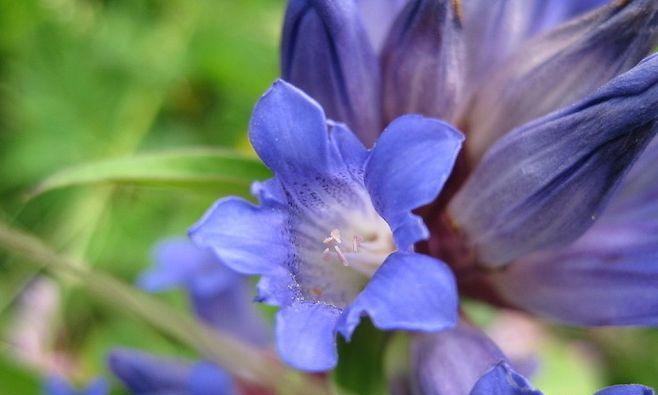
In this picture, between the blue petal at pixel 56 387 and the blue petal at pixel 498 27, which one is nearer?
the blue petal at pixel 498 27

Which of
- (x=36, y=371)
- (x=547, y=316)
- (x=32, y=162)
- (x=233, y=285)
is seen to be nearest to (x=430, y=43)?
(x=547, y=316)

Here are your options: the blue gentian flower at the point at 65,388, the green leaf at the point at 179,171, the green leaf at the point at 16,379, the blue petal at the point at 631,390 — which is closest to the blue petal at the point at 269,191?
the green leaf at the point at 179,171

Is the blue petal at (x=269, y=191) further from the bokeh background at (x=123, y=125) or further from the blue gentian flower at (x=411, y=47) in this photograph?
the bokeh background at (x=123, y=125)

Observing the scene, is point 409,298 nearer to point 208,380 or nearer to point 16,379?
point 208,380

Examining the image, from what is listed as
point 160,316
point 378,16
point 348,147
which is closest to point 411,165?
point 348,147

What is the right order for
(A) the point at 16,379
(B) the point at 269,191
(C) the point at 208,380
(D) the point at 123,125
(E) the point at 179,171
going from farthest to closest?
(D) the point at 123,125 < (A) the point at 16,379 < (C) the point at 208,380 < (E) the point at 179,171 < (B) the point at 269,191

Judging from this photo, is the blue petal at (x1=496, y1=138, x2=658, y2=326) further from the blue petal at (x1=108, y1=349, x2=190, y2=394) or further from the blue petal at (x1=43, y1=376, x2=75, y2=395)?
the blue petal at (x1=43, y1=376, x2=75, y2=395)

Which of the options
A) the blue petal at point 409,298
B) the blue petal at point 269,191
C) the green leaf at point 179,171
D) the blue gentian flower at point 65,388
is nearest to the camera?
the blue petal at point 409,298
